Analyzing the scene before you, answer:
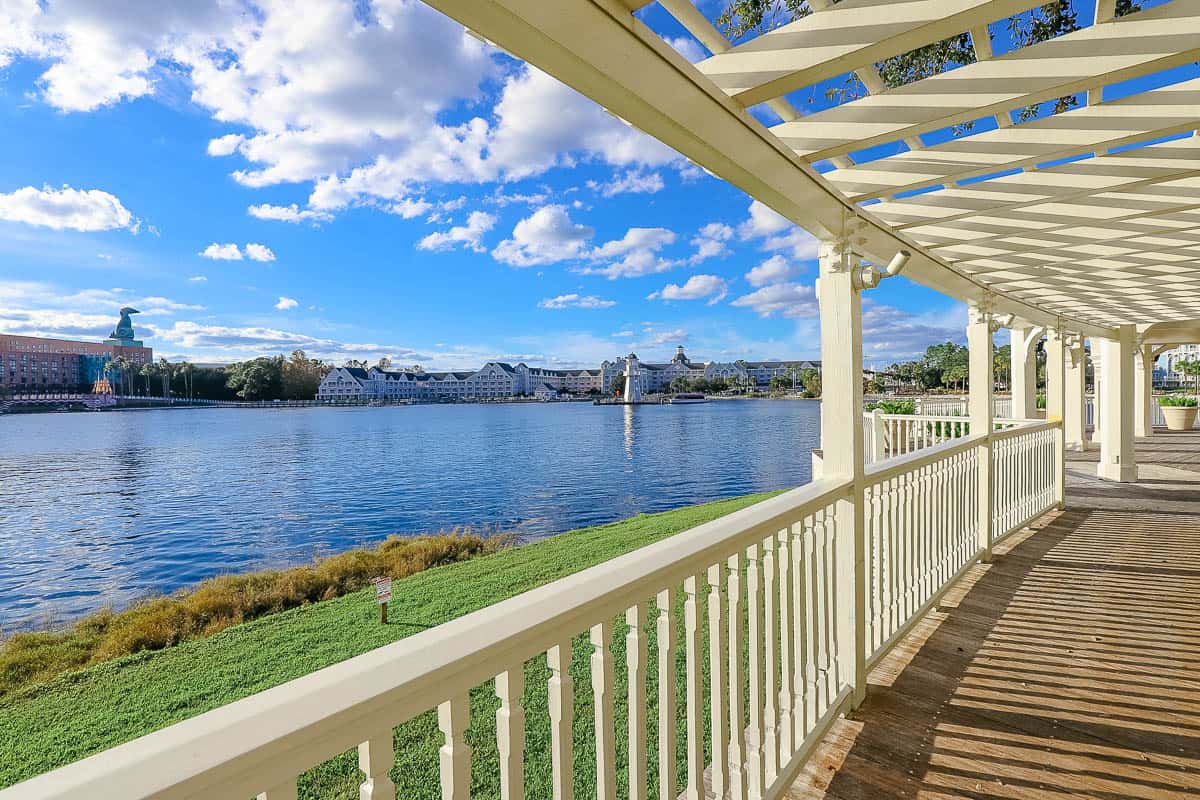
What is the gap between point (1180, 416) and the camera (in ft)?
43.8

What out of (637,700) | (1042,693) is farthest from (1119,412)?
(637,700)

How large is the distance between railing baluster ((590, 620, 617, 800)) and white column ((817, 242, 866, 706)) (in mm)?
1608

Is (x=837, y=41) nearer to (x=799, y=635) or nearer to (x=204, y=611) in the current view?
(x=799, y=635)

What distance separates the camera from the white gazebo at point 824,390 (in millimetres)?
802

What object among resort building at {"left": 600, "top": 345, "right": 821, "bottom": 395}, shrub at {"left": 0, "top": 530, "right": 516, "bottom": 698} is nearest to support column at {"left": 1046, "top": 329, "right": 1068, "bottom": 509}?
shrub at {"left": 0, "top": 530, "right": 516, "bottom": 698}

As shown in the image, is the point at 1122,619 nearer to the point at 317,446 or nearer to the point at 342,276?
the point at 317,446

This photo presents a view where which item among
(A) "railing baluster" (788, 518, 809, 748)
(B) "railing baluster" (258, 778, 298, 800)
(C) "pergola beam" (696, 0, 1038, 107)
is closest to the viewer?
(B) "railing baluster" (258, 778, 298, 800)

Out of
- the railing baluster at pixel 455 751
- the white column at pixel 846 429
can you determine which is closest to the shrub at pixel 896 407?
the white column at pixel 846 429

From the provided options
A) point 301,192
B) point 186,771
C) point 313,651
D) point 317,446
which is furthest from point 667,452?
point 301,192

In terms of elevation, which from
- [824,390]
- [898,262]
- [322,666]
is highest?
[898,262]

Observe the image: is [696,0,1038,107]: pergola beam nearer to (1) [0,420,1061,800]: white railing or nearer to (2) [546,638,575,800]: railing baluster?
(1) [0,420,1061,800]: white railing

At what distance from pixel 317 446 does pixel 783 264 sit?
142ft

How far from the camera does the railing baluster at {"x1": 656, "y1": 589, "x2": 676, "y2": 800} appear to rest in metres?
1.38

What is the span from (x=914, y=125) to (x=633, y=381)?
6405cm
